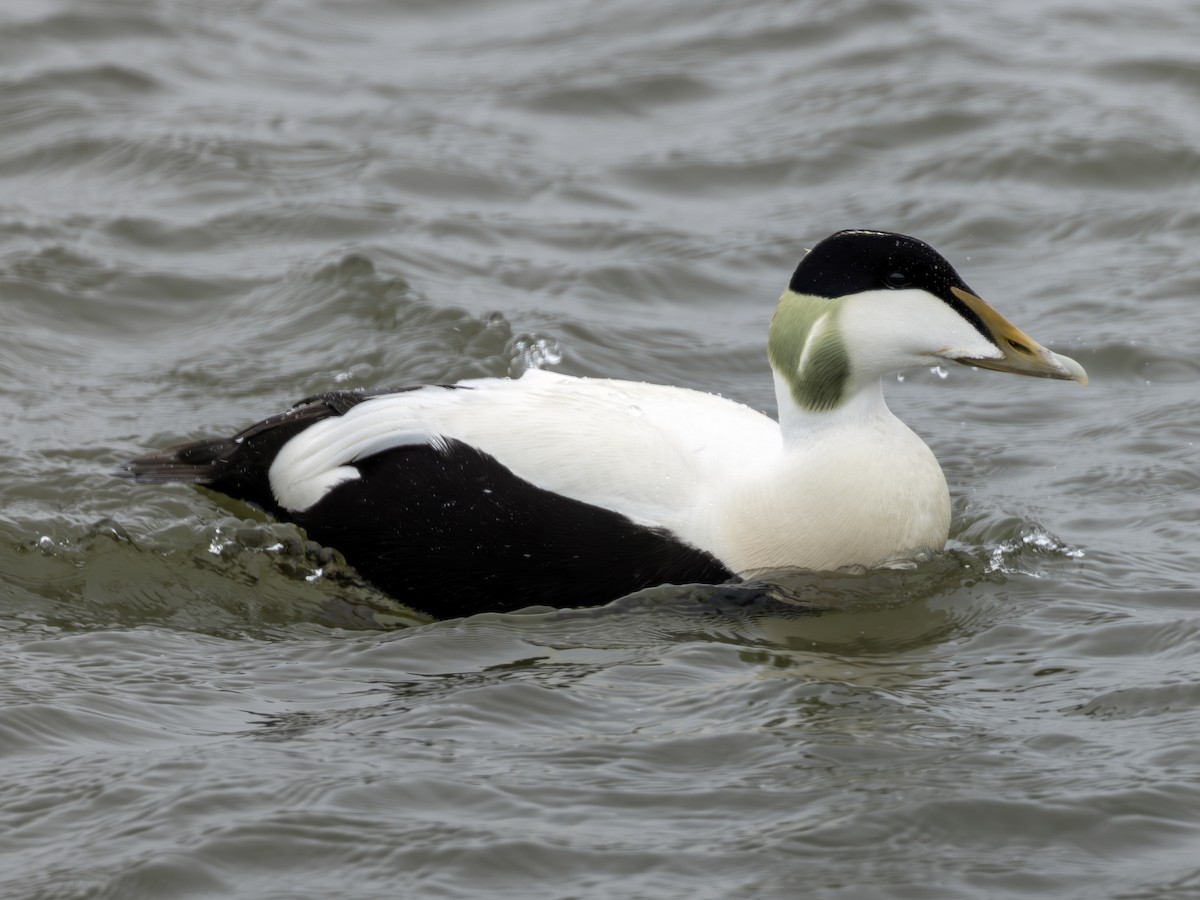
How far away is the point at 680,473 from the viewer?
4855 millimetres

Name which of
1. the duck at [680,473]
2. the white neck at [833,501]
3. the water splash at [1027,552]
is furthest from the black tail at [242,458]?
the water splash at [1027,552]

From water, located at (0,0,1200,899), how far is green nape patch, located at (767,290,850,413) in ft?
1.64

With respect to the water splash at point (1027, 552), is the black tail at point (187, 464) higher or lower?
higher

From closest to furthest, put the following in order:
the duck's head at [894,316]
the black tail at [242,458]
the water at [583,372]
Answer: the water at [583,372] → the duck's head at [894,316] → the black tail at [242,458]

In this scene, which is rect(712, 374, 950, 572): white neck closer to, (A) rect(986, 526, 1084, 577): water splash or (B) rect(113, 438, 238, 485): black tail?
(A) rect(986, 526, 1084, 577): water splash

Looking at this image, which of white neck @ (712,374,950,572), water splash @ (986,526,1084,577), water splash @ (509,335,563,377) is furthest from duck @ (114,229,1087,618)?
water splash @ (509,335,563,377)

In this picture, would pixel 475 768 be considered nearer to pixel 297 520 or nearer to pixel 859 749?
pixel 859 749

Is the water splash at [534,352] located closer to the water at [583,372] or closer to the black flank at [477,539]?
the water at [583,372]

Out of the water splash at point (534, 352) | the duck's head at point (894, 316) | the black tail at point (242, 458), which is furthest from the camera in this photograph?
the water splash at point (534, 352)

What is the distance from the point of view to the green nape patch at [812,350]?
4.82 meters

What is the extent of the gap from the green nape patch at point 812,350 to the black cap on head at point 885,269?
0.06m

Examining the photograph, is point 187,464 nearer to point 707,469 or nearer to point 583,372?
point 707,469

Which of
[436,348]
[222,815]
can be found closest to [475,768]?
[222,815]

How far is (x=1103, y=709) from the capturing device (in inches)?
171
